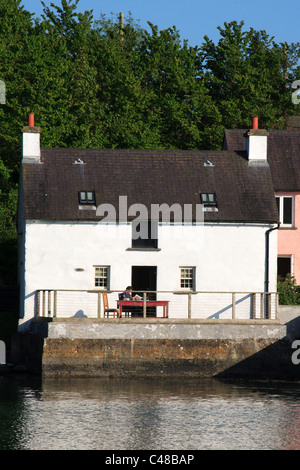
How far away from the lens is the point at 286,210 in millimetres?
51031

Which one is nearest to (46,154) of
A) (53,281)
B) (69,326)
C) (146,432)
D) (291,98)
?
(53,281)

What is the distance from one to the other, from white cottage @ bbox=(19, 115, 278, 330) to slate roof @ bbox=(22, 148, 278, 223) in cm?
4

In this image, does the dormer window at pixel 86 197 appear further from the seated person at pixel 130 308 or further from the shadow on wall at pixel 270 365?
the shadow on wall at pixel 270 365

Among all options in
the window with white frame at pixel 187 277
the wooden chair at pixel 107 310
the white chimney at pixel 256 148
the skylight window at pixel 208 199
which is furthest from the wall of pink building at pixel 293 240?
the wooden chair at pixel 107 310

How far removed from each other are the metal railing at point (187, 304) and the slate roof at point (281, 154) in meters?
10.0

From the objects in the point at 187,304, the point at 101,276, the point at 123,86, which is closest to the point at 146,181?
the point at 101,276

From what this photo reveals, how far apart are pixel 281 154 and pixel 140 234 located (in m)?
12.0

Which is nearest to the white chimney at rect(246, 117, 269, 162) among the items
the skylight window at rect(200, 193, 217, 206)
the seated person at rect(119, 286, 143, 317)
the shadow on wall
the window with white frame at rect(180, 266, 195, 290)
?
the skylight window at rect(200, 193, 217, 206)

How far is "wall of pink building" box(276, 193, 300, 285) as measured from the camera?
50.9 m

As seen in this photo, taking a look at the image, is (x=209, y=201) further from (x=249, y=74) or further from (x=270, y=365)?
(x=249, y=74)

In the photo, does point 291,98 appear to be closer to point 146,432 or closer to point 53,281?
point 53,281

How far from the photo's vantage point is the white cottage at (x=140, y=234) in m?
42.6

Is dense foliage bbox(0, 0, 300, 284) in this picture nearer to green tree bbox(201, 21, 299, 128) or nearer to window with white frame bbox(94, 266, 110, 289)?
green tree bbox(201, 21, 299, 128)

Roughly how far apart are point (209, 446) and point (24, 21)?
46.3 m
